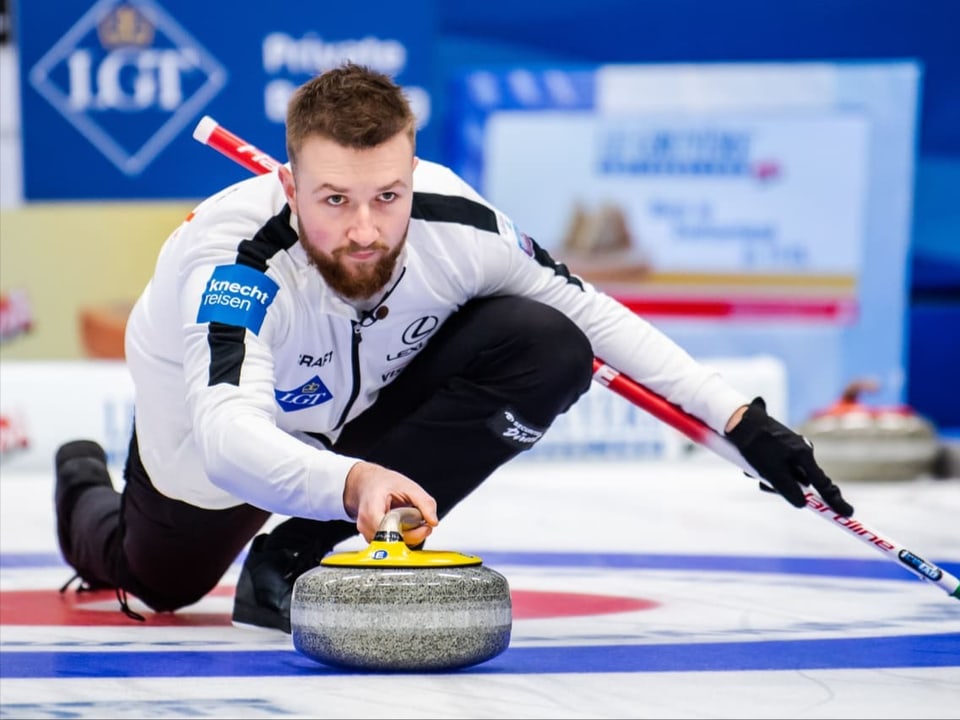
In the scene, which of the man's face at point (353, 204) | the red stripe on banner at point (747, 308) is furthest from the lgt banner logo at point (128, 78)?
the man's face at point (353, 204)

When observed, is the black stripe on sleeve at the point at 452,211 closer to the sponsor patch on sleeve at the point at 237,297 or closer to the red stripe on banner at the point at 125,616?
the sponsor patch on sleeve at the point at 237,297

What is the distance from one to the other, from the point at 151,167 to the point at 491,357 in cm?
447

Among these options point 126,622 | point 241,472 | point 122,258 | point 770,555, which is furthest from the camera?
point 122,258

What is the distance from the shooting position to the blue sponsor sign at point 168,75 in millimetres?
6645

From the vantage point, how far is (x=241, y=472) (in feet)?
6.72

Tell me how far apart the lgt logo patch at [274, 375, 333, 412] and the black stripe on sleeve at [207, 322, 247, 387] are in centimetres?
28

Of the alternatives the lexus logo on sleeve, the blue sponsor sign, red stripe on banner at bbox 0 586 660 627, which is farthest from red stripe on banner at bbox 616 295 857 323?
the lexus logo on sleeve

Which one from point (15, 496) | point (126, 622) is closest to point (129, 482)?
point (126, 622)

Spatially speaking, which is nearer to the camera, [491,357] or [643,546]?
[491,357]

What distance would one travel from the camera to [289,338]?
230 cm

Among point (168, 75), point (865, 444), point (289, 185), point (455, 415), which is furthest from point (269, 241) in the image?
point (168, 75)

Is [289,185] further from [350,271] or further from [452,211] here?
[452,211]

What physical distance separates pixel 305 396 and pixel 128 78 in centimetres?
456

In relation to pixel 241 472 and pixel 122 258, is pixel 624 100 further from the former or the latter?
pixel 241 472
